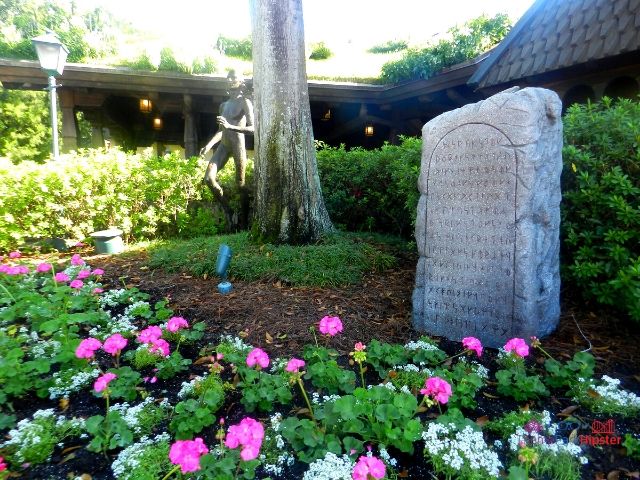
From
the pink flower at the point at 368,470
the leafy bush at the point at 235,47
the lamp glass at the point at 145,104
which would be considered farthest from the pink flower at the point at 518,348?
the leafy bush at the point at 235,47

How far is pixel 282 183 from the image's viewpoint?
5.26m

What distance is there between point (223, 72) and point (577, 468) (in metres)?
10.6

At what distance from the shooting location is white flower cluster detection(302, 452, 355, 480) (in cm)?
178

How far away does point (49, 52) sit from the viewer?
7.16 meters

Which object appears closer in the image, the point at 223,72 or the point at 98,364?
the point at 98,364

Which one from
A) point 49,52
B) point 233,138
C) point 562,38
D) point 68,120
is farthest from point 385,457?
point 68,120

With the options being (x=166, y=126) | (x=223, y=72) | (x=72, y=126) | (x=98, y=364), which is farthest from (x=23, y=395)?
(x=166, y=126)

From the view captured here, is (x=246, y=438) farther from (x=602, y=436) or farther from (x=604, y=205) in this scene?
(x=604, y=205)

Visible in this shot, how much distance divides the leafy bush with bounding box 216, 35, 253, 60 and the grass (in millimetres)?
9331

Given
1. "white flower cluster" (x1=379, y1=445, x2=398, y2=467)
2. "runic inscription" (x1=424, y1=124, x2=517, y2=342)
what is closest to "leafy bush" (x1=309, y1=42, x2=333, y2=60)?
"runic inscription" (x1=424, y1=124, x2=517, y2=342)

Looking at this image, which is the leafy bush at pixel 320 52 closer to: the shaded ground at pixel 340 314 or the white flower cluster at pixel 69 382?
the shaded ground at pixel 340 314

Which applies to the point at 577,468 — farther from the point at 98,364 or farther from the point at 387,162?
the point at 387,162

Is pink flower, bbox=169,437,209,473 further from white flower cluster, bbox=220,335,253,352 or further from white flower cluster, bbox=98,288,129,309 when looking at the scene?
white flower cluster, bbox=98,288,129,309

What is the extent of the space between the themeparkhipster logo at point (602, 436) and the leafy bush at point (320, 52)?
13.5m
